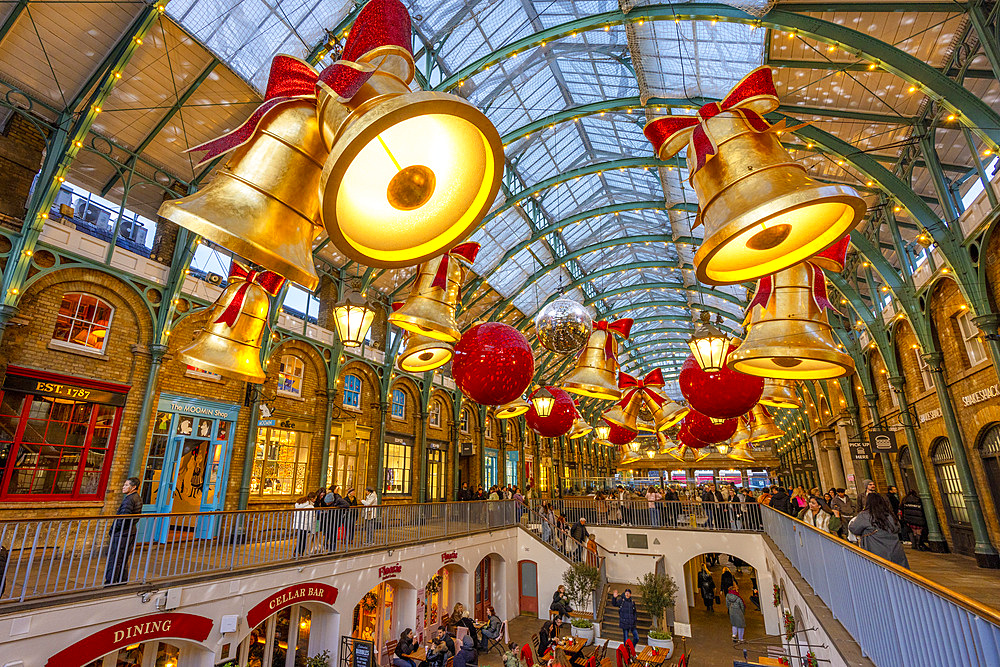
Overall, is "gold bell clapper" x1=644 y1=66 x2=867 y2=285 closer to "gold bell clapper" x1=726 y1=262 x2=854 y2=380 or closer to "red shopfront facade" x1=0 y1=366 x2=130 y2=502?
"gold bell clapper" x1=726 y1=262 x2=854 y2=380

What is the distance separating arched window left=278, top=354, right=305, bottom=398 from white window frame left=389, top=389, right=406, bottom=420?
4.45 meters

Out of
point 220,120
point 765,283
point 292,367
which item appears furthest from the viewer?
point 292,367

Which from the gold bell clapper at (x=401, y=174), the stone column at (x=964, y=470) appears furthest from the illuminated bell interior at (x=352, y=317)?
the stone column at (x=964, y=470)

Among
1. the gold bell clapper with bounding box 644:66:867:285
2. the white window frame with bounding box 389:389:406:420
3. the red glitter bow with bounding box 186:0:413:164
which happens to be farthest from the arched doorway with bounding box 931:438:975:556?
the white window frame with bounding box 389:389:406:420

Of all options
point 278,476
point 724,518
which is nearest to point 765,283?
point 278,476

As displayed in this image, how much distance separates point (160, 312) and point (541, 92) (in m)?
12.2

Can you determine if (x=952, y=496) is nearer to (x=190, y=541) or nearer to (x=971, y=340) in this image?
(x=971, y=340)

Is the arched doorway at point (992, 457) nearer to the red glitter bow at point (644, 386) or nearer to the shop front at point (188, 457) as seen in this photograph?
the red glitter bow at point (644, 386)

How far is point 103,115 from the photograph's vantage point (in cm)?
1045

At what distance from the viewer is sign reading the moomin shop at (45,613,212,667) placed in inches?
246

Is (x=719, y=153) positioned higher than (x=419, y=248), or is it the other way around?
(x=719, y=153)

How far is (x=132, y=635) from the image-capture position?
6.79 m

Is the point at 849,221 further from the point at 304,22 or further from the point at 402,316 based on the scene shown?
the point at 304,22

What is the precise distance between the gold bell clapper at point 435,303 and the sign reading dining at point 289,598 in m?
8.02
